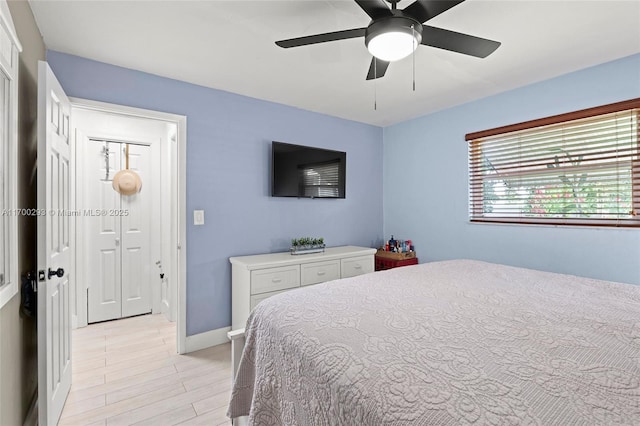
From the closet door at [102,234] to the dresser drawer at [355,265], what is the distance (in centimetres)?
256

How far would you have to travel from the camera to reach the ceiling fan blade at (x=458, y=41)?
1.49 metres

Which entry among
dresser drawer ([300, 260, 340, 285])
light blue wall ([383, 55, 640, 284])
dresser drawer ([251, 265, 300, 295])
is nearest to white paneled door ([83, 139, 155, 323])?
dresser drawer ([251, 265, 300, 295])

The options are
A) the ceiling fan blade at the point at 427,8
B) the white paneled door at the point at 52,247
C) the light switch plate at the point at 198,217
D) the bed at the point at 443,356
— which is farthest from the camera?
the light switch plate at the point at 198,217

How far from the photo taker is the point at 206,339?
110 inches

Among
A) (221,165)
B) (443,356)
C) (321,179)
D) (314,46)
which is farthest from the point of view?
(321,179)

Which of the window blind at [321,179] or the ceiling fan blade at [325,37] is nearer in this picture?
the ceiling fan blade at [325,37]

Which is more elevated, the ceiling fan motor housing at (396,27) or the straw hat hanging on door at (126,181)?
the ceiling fan motor housing at (396,27)

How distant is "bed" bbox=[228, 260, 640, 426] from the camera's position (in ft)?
2.37

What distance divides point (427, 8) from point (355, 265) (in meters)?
2.42

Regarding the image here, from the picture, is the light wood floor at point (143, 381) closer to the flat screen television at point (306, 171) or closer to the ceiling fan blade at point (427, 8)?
the flat screen television at point (306, 171)

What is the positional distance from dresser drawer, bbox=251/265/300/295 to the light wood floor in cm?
65

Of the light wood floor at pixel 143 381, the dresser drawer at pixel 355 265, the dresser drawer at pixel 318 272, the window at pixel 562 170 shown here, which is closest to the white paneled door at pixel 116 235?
the light wood floor at pixel 143 381

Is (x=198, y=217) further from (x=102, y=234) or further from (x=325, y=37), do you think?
(x=325, y=37)

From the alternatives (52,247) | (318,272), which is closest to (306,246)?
(318,272)
